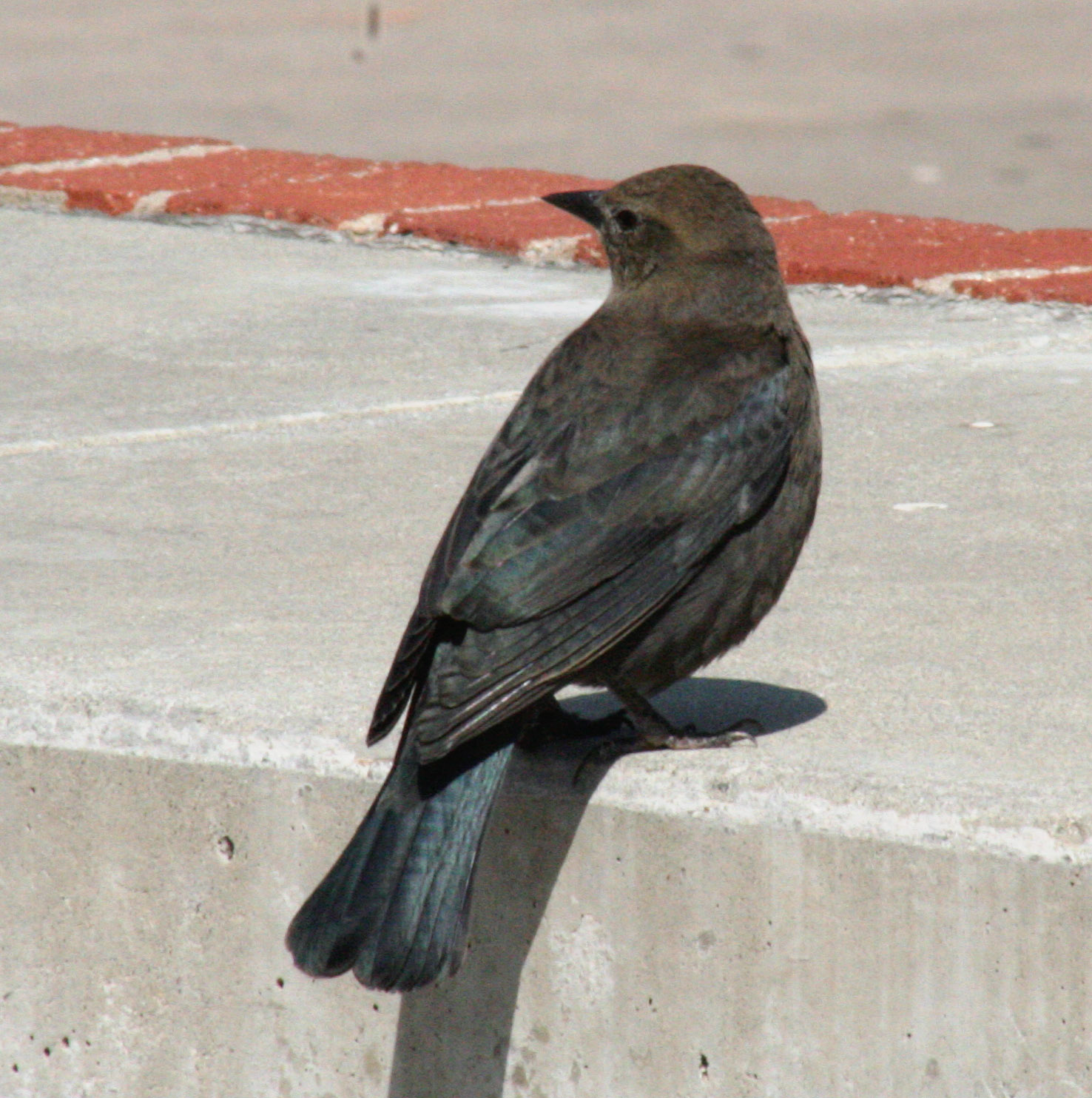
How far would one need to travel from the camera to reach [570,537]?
2.78 metres

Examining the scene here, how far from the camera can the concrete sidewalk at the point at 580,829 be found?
2.56 m

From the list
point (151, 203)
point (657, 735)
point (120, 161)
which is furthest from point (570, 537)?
point (120, 161)

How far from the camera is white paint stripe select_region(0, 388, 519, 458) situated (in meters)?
4.34

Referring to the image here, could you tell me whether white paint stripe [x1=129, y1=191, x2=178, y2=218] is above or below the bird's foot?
above

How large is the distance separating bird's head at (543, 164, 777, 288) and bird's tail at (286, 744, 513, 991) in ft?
2.95

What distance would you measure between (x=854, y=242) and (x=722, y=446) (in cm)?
291

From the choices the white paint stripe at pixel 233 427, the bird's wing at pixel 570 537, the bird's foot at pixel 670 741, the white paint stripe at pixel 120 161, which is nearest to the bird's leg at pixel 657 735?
the bird's foot at pixel 670 741

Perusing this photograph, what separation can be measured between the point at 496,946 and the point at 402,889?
272mm

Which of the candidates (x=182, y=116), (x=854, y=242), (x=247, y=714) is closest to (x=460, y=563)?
(x=247, y=714)

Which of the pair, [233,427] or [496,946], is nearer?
[496,946]

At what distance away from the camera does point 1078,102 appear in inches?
479

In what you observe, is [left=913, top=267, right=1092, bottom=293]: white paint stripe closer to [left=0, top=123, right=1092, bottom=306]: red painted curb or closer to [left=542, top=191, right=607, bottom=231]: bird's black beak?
[left=0, top=123, right=1092, bottom=306]: red painted curb

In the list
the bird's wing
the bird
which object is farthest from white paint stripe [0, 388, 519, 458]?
the bird's wing

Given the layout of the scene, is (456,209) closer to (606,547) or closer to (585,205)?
(585,205)
